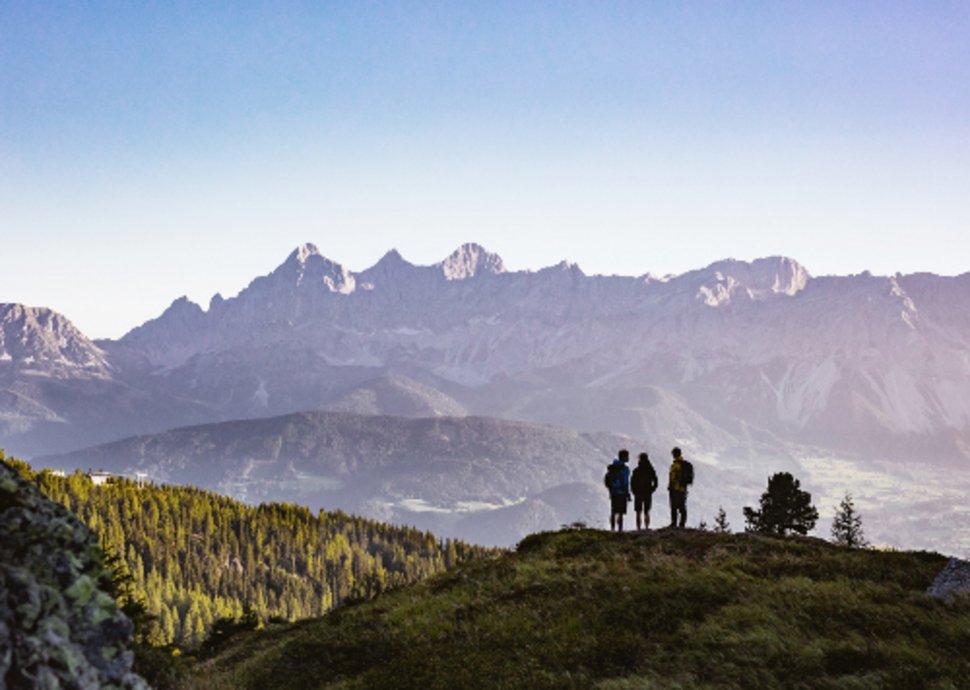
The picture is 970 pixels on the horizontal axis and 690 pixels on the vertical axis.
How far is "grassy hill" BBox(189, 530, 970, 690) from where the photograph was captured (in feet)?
58.2

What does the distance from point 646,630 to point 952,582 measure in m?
9.80

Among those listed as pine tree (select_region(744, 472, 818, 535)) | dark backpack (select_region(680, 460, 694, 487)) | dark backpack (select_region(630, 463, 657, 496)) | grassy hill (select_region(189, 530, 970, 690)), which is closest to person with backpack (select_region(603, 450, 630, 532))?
dark backpack (select_region(630, 463, 657, 496))

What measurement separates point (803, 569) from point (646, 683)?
39.3 ft

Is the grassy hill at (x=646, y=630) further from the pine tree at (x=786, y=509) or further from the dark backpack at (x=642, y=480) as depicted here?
the pine tree at (x=786, y=509)

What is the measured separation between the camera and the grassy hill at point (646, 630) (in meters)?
17.8

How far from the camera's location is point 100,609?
13.8 meters

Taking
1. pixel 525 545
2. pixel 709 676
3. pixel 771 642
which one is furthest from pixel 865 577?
pixel 525 545

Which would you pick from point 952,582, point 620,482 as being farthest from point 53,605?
point 620,482

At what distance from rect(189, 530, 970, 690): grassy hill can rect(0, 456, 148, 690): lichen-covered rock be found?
6.24 metres

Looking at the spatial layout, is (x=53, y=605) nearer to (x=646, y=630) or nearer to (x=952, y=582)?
(x=646, y=630)

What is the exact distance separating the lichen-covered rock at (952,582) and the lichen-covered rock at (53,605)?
71.5ft

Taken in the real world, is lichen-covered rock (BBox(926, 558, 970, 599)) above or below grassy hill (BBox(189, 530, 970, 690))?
above

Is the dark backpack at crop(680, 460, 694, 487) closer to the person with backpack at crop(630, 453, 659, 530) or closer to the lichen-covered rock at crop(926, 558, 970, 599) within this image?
the person with backpack at crop(630, 453, 659, 530)

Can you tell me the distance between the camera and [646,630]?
A: 21203 millimetres
